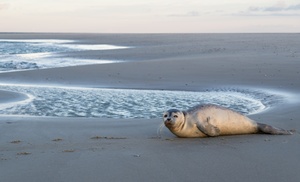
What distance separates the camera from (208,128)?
6719 mm

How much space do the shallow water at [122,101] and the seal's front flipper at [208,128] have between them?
268 cm

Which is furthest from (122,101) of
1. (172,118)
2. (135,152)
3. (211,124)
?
(135,152)

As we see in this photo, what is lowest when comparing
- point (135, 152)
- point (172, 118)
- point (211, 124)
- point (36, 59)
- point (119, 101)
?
point (36, 59)

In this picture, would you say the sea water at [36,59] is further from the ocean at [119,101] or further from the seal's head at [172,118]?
the seal's head at [172,118]

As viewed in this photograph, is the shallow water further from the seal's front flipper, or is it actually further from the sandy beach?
the seal's front flipper

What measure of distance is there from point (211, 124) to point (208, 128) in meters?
0.13

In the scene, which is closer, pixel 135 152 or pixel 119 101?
pixel 135 152

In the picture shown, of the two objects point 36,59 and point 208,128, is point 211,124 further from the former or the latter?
point 36,59

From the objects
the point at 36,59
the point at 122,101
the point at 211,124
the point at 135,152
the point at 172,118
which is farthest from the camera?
the point at 36,59

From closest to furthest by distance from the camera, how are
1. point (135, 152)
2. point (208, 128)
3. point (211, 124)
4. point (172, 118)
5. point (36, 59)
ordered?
1. point (135, 152)
2. point (172, 118)
3. point (208, 128)
4. point (211, 124)
5. point (36, 59)

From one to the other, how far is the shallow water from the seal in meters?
2.54

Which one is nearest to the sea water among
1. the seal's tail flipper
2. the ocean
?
the ocean

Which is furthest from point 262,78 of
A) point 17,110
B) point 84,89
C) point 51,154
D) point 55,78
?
point 51,154

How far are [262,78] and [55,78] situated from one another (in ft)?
23.0
